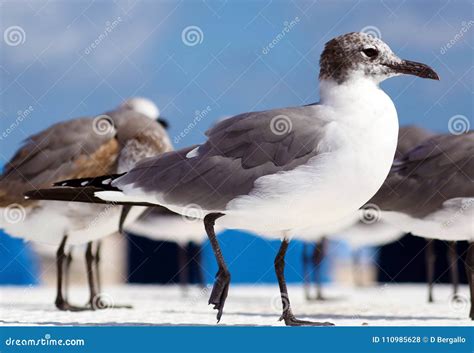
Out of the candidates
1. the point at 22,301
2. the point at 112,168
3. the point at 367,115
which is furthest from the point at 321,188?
the point at 22,301

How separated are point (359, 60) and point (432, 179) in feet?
4.73

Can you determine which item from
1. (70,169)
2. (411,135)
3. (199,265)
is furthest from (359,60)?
(199,265)

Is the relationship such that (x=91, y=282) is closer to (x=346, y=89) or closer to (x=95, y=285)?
(x=95, y=285)

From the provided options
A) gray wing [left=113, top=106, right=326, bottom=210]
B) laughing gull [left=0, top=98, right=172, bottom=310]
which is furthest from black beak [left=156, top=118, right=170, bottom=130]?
gray wing [left=113, top=106, right=326, bottom=210]

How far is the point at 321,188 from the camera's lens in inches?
225

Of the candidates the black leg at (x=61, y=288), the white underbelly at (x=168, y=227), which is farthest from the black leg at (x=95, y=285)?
the white underbelly at (x=168, y=227)

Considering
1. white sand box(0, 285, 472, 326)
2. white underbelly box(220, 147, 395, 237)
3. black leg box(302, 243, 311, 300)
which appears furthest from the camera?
black leg box(302, 243, 311, 300)

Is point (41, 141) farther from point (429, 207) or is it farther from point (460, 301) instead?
point (460, 301)

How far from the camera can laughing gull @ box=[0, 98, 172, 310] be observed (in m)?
7.89

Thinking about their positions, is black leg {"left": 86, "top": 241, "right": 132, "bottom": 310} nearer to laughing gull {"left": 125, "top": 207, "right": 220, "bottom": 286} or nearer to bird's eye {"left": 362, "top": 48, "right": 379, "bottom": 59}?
laughing gull {"left": 125, "top": 207, "right": 220, "bottom": 286}

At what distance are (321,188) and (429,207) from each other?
5.19ft

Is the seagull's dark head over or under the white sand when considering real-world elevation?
over

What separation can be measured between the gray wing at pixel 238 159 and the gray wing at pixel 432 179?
1.49 metres

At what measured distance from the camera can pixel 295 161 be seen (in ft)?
18.9
